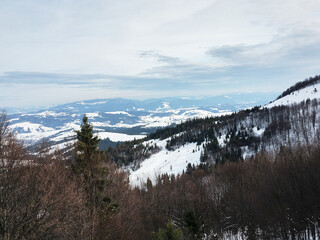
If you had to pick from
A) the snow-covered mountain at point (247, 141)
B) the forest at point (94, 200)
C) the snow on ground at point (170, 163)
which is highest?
the forest at point (94, 200)

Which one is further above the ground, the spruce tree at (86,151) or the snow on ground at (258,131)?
the spruce tree at (86,151)

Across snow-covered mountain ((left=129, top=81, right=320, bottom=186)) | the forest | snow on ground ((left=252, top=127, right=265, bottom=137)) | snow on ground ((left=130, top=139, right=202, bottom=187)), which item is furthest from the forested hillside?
snow on ground ((left=252, top=127, right=265, bottom=137))

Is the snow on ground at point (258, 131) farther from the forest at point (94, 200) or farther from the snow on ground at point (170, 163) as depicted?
the forest at point (94, 200)

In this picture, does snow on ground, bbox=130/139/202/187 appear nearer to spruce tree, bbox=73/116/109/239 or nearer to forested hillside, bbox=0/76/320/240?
forested hillside, bbox=0/76/320/240

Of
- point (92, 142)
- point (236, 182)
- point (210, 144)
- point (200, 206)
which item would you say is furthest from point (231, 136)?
point (92, 142)

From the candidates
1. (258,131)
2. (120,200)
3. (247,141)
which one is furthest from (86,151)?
(258,131)

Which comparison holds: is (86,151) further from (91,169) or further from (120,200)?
(120,200)

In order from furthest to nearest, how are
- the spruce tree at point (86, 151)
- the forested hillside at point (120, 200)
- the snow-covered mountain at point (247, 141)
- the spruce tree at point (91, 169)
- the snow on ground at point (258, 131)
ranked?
the snow on ground at point (258, 131)
the snow-covered mountain at point (247, 141)
the spruce tree at point (86, 151)
the spruce tree at point (91, 169)
the forested hillside at point (120, 200)

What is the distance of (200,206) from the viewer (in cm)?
5531

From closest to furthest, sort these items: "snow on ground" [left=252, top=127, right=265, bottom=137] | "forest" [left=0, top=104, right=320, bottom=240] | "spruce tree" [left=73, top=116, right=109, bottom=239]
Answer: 1. "forest" [left=0, top=104, right=320, bottom=240]
2. "spruce tree" [left=73, top=116, right=109, bottom=239]
3. "snow on ground" [left=252, top=127, right=265, bottom=137]

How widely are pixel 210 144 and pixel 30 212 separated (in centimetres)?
17671

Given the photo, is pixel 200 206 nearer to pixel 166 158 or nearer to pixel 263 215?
pixel 263 215

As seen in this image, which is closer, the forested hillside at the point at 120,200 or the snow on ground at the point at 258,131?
the forested hillside at the point at 120,200

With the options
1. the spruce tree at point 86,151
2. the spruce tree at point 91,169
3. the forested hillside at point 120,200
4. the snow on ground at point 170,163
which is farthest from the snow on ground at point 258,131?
the spruce tree at point 91,169
